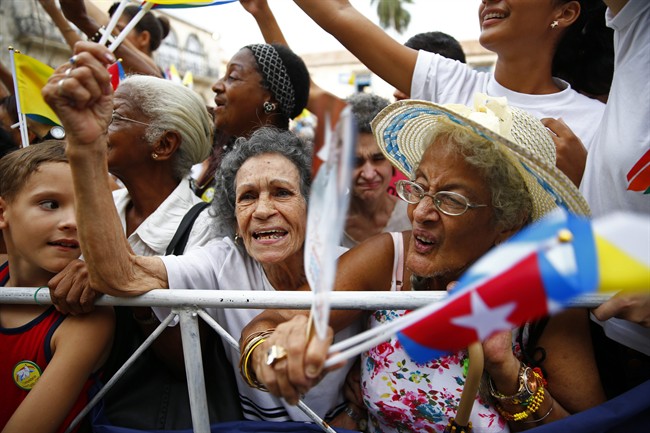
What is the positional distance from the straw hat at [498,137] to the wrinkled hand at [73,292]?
4.03 feet

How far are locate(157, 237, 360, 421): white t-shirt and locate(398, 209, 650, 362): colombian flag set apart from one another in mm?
1170

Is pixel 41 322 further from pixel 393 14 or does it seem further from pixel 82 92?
pixel 393 14

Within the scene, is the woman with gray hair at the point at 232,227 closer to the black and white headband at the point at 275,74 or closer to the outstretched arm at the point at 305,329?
the outstretched arm at the point at 305,329

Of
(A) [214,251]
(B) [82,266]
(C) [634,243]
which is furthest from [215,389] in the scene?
(C) [634,243]

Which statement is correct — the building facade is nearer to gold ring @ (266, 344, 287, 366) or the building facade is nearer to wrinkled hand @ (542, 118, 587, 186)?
wrinkled hand @ (542, 118, 587, 186)

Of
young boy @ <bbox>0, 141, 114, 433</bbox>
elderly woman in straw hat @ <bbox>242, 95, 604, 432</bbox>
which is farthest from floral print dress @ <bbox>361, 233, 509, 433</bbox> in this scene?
young boy @ <bbox>0, 141, 114, 433</bbox>

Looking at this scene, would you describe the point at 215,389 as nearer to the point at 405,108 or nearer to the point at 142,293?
the point at 142,293

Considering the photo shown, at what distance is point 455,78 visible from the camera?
7.89 feet

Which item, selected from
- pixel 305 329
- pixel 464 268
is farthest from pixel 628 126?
pixel 305 329

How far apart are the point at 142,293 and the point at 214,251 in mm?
483

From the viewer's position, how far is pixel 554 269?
721 millimetres

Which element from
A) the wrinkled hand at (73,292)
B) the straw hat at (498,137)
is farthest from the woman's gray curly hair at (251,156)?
the wrinkled hand at (73,292)

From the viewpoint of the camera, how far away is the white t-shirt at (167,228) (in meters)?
2.22

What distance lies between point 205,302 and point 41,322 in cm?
69
